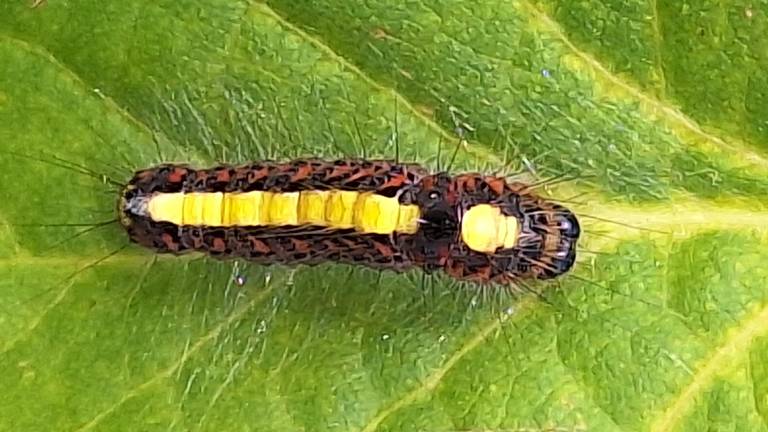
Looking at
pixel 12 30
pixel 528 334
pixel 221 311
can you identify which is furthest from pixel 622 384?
pixel 12 30

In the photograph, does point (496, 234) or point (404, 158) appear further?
point (404, 158)

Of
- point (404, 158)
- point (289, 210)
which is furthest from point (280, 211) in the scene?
point (404, 158)

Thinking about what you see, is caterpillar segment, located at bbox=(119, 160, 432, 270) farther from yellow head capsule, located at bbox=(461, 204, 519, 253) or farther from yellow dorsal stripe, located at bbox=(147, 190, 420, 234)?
yellow head capsule, located at bbox=(461, 204, 519, 253)

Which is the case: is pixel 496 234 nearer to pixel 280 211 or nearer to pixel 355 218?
pixel 355 218

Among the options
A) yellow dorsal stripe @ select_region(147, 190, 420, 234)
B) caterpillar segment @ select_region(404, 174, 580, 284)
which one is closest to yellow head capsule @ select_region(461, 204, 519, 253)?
caterpillar segment @ select_region(404, 174, 580, 284)

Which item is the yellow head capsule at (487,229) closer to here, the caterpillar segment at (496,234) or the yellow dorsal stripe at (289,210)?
the caterpillar segment at (496,234)

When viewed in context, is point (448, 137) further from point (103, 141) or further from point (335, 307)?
point (103, 141)
